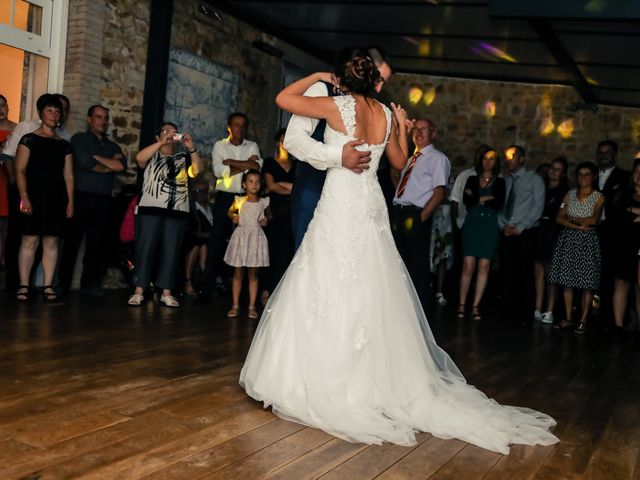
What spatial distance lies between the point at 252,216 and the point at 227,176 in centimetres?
64

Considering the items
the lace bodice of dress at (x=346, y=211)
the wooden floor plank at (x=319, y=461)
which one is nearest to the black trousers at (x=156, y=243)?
the lace bodice of dress at (x=346, y=211)

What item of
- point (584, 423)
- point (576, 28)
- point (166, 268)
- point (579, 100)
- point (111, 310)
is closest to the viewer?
point (584, 423)

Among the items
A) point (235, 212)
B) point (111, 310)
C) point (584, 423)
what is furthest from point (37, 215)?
point (584, 423)

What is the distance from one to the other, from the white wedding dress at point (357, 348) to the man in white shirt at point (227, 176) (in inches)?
113

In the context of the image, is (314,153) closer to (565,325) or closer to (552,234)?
(565,325)

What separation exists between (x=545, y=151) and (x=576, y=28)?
134 inches

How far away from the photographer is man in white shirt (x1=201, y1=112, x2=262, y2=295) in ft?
19.5

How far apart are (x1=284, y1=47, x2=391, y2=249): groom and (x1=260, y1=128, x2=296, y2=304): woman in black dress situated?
7.15ft

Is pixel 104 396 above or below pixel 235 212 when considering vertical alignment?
below

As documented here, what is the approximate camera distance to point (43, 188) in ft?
17.6

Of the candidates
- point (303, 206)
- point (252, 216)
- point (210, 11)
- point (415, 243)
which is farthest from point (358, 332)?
point (210, 11)

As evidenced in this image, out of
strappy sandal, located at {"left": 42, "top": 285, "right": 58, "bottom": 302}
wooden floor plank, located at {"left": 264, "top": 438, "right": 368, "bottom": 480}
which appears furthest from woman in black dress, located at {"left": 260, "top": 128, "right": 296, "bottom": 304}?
wooden floor plank, located at {"left": 264, "top": 438, "right": 368, "bottom": 480}

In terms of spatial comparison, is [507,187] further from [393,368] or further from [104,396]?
[104,396]

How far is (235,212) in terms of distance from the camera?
18.7ft
